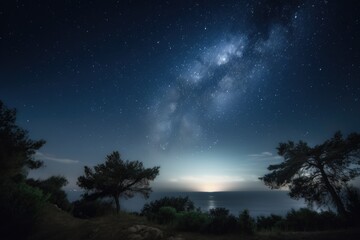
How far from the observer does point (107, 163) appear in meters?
25.0

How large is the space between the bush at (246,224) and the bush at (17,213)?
34.2 ft

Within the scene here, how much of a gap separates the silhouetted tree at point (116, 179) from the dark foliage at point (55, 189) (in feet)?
7.79

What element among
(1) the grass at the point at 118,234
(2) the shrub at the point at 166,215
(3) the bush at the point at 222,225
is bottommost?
(1) the grass at the point at 118,234

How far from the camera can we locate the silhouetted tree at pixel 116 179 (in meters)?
24.3

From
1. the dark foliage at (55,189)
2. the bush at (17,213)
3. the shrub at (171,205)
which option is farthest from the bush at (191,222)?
the dark foliage at (55,189)

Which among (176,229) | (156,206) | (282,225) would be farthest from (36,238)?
(282,225)

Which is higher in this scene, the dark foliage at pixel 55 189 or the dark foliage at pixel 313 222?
the dark foliage at pixel 55 189

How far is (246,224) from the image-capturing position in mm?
10805

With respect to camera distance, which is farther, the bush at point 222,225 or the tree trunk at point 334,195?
the tree trunk at point 334,195

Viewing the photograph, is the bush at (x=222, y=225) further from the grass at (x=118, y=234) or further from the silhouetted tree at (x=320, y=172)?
the silhouetted tree at (x=320, y=172)

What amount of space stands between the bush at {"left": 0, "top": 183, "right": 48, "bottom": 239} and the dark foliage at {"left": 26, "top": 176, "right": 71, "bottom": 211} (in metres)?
6.29

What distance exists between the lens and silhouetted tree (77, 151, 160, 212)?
79.8 feet

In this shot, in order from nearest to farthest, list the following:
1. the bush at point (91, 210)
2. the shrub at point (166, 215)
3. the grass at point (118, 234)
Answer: the grass at point (118, 234) → the shrub at point (166, 215) → the bush at point (91, 210)

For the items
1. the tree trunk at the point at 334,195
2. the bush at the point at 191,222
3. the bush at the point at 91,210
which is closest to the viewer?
the bush at the point at 191,222
